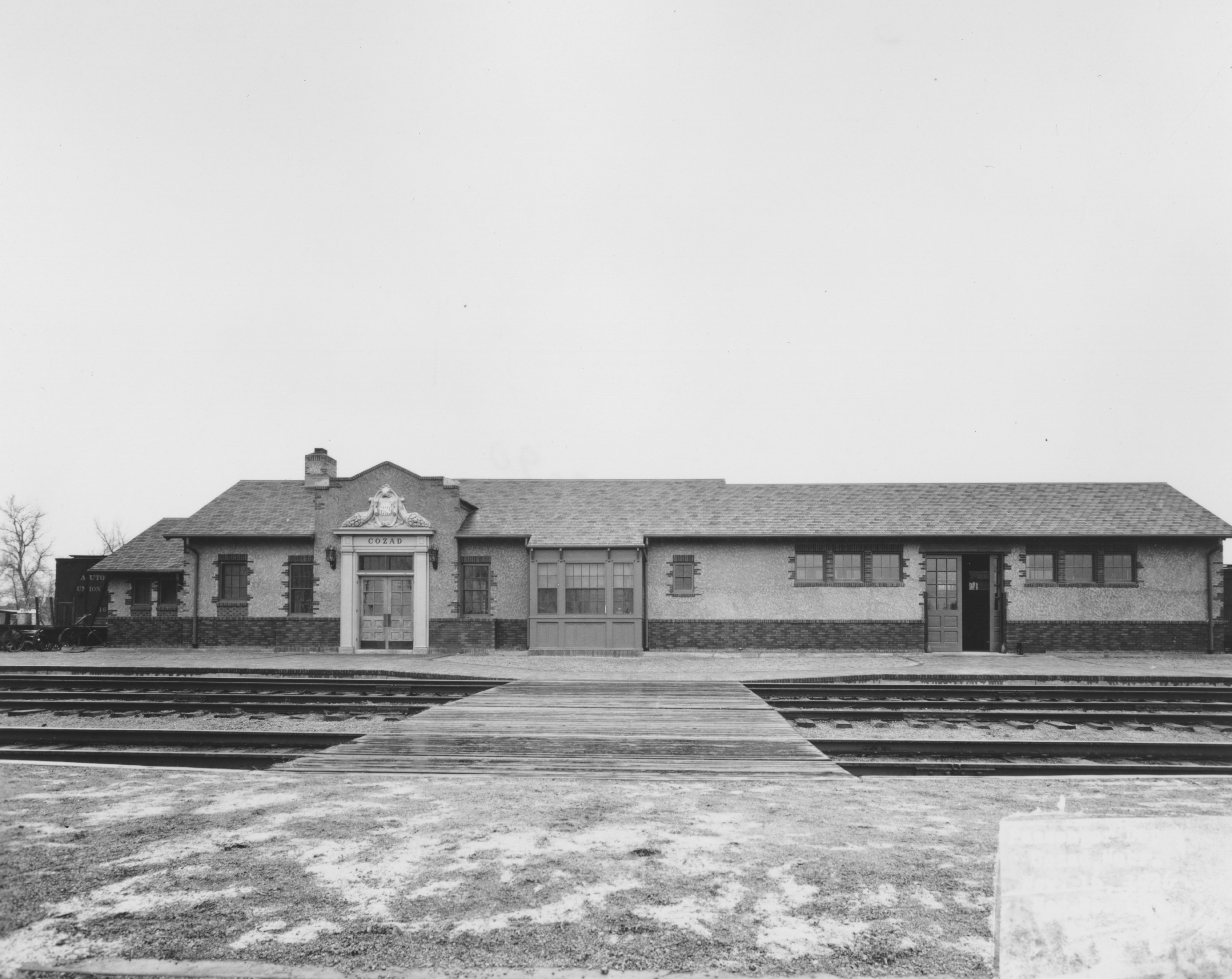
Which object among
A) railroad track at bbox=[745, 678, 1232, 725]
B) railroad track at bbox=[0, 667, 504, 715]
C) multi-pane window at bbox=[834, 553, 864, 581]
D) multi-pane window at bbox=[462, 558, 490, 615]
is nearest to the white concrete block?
railroad track at bbox=[745, 678, 1232, 725]

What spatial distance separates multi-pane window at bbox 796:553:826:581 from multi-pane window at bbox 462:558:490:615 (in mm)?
8687

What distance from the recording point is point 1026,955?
6.06 feet

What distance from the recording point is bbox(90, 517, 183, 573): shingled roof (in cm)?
2295

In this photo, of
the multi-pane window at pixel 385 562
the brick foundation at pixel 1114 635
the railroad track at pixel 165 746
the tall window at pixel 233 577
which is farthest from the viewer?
the tall window at pixel 233 577

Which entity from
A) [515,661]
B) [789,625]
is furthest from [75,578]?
[789,625]

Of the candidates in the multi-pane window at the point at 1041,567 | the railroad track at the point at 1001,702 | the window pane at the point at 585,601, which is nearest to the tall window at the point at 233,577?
the window pane at the point at 585,601

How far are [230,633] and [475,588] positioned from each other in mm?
7336

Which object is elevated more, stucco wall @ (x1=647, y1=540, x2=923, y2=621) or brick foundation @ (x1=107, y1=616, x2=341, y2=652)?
stucco wall @ (x1=647, y1=540, x2=923, y2=621)

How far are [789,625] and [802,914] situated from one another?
18.0 metres

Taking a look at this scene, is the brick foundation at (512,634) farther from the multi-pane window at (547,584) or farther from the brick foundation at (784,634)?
the brick foundation at (784,634)

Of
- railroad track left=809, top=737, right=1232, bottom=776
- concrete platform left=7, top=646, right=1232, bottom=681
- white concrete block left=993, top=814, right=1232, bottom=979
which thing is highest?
white concrete block left=993, top=814, right=1232, bottom=979

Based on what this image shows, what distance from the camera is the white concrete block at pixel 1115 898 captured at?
6.07ft

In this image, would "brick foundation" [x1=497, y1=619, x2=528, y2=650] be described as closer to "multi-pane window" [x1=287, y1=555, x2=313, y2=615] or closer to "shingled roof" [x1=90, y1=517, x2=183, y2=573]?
"multi-pane window" [x1=287, y1=555, x2=313, y2=615]

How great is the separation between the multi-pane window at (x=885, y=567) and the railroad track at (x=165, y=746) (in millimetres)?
15766
